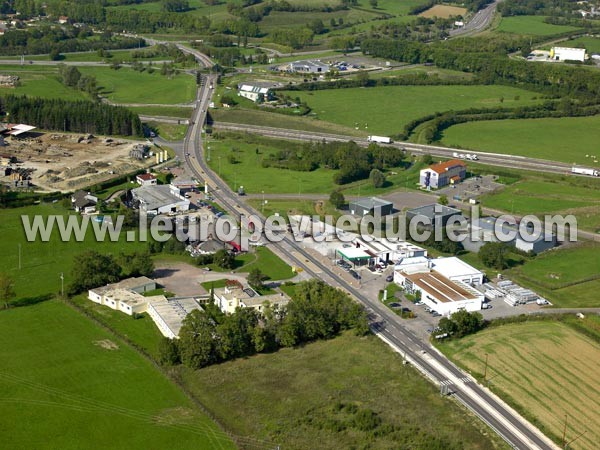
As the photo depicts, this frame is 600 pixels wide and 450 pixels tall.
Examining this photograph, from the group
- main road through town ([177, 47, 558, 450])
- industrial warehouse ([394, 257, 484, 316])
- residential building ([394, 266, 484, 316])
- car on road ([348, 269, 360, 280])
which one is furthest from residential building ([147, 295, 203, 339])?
industrial warehouse ([394, 257, 484, 316])

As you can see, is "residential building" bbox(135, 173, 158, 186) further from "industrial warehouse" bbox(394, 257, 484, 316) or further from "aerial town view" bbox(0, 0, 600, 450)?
"industrial warehouse" bbox(394, 257, 484, 316)

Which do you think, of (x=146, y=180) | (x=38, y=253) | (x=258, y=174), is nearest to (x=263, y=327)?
(x=38, y=253)

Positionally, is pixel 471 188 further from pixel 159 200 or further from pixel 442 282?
pixel 159 200

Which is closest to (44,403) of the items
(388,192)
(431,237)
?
(431,237)

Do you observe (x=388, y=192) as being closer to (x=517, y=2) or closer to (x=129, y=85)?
(x=129, y=85)

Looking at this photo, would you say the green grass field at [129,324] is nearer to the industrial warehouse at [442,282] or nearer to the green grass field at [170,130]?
the industrial warehouse at [442,282]

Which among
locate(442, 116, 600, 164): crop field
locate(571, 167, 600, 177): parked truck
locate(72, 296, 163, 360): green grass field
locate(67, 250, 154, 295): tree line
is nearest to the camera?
locate(72, 296, 163, 360): green grass field

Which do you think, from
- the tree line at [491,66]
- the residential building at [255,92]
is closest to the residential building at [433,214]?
→ the residential building at [255,92]
